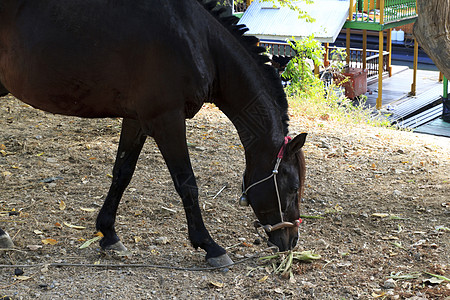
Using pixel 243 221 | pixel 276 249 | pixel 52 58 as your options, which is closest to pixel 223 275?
pixel 276 249

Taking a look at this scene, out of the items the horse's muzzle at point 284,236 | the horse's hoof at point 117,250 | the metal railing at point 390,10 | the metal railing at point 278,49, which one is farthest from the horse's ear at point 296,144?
the metal railing at point 278,49

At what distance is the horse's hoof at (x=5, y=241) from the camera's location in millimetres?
3818

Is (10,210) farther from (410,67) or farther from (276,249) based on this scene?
(410,67)

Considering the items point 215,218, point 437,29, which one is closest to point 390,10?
point 437,29

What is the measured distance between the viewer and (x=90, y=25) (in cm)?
337

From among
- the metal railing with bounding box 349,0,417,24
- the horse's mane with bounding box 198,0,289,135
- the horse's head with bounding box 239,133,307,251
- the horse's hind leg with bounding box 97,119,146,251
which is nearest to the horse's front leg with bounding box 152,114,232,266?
the horse's head with bounding box 239,133,307,251

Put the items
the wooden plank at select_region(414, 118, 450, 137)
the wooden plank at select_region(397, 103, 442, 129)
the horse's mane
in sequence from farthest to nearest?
1. the wooden plank at select_region(397, 103, 442, 129)
2. the wooden plank at select_region(414, 118, 450, 137)
3. the horse's mane

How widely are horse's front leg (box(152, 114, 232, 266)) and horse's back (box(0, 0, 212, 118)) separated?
14cm

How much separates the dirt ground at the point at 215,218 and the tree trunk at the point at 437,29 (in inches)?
54.6

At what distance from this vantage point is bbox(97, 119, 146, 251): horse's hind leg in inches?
156

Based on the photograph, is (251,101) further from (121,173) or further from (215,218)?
(215,218)

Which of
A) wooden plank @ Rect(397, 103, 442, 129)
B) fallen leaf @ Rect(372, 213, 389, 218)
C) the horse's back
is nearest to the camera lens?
the horse's back

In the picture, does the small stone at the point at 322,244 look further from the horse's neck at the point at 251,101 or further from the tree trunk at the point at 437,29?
the tree trunk at the point at 437,29

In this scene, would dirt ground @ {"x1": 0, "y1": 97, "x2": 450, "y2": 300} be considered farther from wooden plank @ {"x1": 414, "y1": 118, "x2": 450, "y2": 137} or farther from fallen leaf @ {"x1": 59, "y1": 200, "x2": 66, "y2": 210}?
wooden plank @ {"x1": 414, "y1": 118, "x2": 450, "y2": 137}
